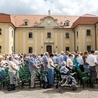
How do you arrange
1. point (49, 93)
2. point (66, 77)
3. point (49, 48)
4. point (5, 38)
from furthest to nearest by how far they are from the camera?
point (49, 48)
point (5, 38)
point (66, 77)
point (49, 93)

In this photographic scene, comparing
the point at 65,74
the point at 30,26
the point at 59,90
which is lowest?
the point at 59,90

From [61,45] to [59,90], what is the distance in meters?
30.7

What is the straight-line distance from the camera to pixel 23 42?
39.6 meters

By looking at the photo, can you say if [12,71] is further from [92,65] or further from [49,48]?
[49,48]

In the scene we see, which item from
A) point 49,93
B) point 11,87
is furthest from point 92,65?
point 11,87

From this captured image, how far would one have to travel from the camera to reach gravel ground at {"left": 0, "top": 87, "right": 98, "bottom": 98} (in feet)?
29.3

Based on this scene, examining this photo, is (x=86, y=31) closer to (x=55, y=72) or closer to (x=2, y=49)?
(x=2, y=49)

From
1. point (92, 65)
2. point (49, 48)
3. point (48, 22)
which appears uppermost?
point (48, 22)

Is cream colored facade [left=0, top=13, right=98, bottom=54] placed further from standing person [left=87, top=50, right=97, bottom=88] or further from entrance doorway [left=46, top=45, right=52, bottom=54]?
standing person [left=87, top=50, right=97, bottom=88]

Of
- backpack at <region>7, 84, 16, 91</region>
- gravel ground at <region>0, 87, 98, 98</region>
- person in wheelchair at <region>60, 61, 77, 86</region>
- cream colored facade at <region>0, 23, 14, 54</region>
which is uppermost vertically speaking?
cream colored facade at <region>0, 23, 14, 54</region>

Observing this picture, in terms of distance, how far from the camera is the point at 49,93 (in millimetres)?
9484

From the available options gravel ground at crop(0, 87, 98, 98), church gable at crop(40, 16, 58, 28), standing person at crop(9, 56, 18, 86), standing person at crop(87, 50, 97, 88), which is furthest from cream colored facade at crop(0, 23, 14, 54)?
standing person at crop(87, 50, 97, 88)

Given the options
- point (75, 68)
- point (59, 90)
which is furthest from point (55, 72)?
point (59, 90)

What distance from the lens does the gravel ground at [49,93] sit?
8.94m
